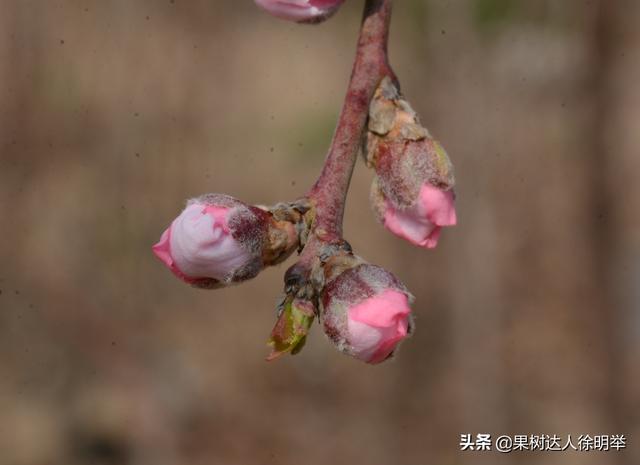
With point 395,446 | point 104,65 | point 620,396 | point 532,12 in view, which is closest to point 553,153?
point 532,12

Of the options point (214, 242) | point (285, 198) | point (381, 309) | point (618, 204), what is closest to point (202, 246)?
point (214, 242)

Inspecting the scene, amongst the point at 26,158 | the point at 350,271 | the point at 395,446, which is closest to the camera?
the point at 350,271

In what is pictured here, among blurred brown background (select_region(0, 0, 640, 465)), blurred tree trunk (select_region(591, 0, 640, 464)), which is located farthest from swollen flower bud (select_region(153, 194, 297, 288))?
blurred tree trunk (select_region(591, 0, 640, 464))

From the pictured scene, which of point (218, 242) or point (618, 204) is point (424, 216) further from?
point (618, 204)

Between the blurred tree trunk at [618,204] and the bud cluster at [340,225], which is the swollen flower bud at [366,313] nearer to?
the bud cluster at [340,225]

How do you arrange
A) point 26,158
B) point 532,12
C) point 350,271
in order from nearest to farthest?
1. point 350,271
2. point 26,158
3. point 532,12

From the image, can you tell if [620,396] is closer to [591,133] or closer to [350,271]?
[591,133]

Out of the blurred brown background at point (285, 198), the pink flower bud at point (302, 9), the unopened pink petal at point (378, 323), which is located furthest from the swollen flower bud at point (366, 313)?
the blurred brown background at point (285, 198)
